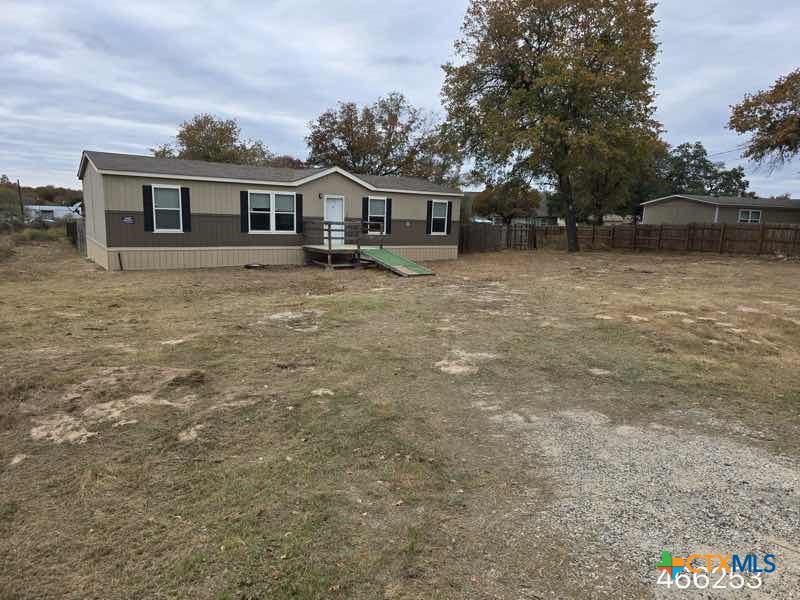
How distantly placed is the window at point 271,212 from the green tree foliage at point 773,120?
2015 centimetres

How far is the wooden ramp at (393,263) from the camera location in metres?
14.4

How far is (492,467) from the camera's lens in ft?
10.8

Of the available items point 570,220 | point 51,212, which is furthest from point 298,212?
point 51,212

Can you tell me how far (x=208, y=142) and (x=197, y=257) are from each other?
2491cm

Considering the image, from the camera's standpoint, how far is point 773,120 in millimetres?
21312

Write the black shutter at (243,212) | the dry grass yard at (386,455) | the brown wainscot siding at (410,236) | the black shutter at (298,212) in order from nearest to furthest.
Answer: the dry grass yard at (386,455)
the black shutter at (243,212)
the black shutter at (298,212)
the brown wainscot siding at (410,236)

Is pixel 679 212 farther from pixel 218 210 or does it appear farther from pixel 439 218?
pixel 218 210

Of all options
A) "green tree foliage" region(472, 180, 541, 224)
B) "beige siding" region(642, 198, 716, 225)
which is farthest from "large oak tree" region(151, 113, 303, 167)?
"beige siding" region(642, 198, 716, 225)

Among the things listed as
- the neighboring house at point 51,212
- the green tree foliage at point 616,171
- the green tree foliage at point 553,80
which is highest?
the green tree foliage at point 553,80

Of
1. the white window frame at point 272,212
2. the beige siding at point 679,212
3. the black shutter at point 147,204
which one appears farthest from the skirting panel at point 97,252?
the beige siding at point 679,212

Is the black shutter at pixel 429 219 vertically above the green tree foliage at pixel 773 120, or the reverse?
the green tree foliage at pixel 773 120

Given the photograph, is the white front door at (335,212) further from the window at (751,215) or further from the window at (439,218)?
the window at (751,215)

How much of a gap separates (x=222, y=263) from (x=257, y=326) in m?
8.93

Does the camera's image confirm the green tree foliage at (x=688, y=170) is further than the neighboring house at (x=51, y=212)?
Yes
